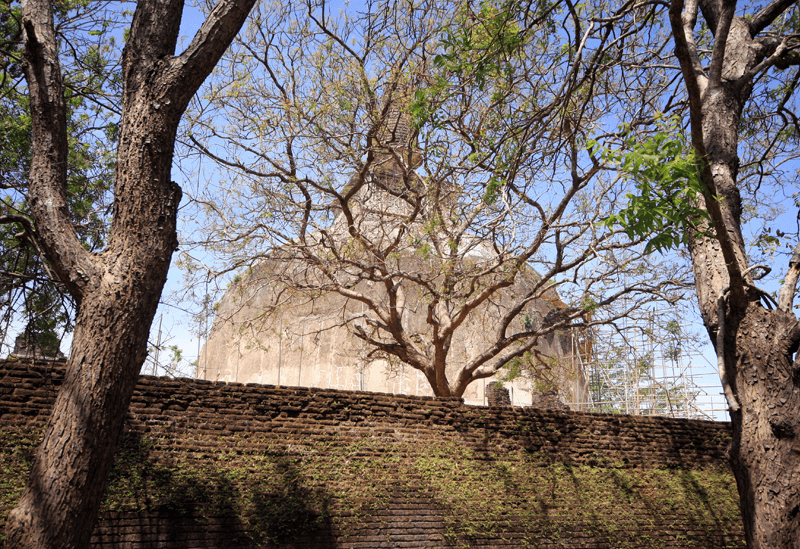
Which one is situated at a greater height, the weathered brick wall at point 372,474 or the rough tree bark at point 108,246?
the rough tree bark at point 108,246

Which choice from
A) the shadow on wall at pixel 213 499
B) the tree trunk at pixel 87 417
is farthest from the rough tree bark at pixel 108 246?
the shadow on wall at pixel 213 499

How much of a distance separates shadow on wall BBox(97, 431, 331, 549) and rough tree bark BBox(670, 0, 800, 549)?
3.92 meters

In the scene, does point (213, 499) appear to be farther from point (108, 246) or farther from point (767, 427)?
point (767, 427)

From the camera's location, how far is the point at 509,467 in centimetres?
759

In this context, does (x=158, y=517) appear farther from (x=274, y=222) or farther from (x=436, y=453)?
(x=274, y=222)

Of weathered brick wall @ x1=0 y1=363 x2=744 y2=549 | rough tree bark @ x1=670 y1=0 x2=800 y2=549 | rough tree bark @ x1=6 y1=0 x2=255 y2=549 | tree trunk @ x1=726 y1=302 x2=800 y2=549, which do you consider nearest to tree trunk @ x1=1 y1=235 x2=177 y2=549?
rough tree bark @ x1=6 y1=0 x2=255 y2=549

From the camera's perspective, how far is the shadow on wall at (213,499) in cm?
546

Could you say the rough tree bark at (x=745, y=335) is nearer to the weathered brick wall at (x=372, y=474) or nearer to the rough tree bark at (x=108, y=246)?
the rough tree bark at (x=108, y=246)

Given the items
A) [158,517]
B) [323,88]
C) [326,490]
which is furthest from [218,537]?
[323,88]

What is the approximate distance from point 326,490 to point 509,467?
2.45 m

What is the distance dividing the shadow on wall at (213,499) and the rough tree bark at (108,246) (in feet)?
8.33

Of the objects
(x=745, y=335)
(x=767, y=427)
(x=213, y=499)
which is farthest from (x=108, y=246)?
(x=767, y=427)

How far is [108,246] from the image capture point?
356cm

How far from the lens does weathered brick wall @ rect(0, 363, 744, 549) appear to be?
220 inches
